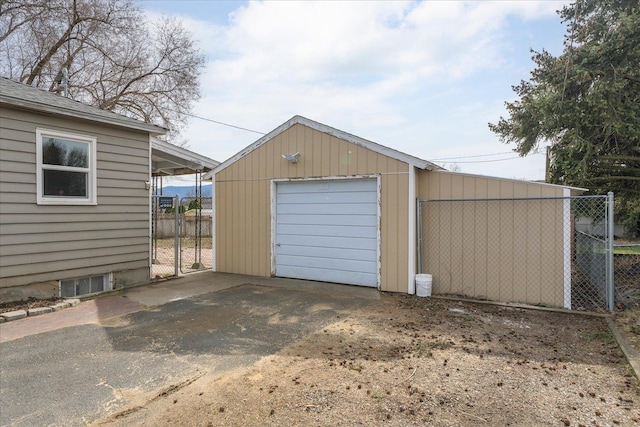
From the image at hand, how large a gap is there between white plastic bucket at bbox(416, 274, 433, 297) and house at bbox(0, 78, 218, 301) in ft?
17.4

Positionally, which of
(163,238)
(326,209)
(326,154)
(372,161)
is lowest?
(163,238)

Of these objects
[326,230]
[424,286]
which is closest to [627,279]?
[424,286]

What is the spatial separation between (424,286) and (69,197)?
6.18 meters

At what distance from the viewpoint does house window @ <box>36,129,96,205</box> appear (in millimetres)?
5746

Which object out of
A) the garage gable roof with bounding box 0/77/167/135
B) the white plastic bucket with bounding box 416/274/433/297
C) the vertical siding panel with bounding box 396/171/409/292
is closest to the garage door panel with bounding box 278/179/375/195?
the vertical siding panel with bounding box 396/171/409/292

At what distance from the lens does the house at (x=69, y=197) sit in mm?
5391

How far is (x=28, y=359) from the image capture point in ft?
11.7

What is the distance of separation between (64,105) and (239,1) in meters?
4.62

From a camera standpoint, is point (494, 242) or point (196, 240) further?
point (196, 240)

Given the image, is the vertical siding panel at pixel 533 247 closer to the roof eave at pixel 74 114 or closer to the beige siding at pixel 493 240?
the beige siding at pixel 493 240

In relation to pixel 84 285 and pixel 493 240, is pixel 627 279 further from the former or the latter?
pixel 84 285

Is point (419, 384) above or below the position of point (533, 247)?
below

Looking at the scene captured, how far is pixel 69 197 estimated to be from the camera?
6.14 m

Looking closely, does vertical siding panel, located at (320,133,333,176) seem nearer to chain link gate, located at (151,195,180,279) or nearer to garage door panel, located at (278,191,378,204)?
garage door panel, located at (278,191,378,204)
